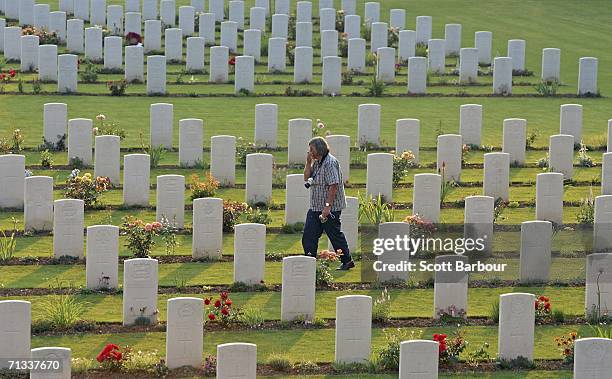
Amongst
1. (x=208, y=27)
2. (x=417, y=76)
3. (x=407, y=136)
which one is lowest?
(x=407, y=136)

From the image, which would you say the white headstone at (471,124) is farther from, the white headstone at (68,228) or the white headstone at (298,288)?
the white headstone at (298,288)

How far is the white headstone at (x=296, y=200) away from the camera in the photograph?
2078 cm

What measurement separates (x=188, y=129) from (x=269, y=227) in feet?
12.4

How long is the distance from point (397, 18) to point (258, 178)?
1660cm

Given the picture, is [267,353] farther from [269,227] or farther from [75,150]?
[75,150]

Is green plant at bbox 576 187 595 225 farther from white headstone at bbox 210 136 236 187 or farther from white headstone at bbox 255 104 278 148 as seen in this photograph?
white headstone at bbox 255 104 278 148

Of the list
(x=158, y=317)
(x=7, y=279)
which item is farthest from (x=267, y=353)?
(x=7, y=279)

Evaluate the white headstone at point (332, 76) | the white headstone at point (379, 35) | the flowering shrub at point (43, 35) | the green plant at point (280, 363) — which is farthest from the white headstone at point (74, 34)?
the green plant at point (280, 363)

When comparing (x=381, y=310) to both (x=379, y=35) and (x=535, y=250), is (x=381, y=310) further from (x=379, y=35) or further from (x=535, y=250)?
(x=379, y=35)

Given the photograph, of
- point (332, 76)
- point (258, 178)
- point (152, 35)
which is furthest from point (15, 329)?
point (152, 35)

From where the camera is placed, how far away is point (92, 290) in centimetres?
1767

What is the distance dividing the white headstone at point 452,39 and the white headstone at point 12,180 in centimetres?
1627

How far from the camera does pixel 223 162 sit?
23.1m

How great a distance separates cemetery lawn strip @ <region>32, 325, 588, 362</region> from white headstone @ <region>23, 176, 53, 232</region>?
4282 mm
